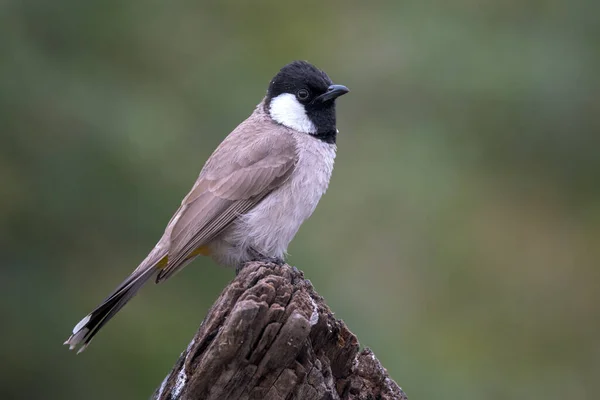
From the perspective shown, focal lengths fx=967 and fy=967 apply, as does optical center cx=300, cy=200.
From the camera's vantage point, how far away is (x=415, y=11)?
10227 mm

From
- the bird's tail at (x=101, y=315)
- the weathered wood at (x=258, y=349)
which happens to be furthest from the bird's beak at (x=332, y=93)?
the weathered wood at (x=258, y=349)

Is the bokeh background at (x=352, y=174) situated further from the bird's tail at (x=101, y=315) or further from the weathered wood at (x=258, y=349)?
the weathered wood at (x=258, y=349)

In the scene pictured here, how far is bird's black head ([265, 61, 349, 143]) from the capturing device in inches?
252

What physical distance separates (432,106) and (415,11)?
114cm

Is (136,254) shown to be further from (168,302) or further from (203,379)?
(203,379)

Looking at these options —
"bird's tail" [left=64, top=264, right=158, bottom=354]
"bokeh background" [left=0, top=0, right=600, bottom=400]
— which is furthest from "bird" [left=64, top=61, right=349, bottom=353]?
"bokeh background" [left=0, top=0, right=600, bottom=400]

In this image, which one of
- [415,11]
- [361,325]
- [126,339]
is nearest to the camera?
[126,339]

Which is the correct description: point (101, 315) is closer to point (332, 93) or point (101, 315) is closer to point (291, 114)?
point (291, 114)

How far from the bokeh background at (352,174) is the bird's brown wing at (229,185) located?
2.95 ft

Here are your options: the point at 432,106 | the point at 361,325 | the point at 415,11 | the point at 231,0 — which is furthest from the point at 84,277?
the point at 415,11

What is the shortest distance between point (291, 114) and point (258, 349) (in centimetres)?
260

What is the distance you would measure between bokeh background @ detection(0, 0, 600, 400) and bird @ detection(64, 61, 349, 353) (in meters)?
0.82

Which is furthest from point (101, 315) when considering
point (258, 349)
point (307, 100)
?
point (307, 100)

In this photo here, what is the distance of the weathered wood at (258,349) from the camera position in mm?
4129
